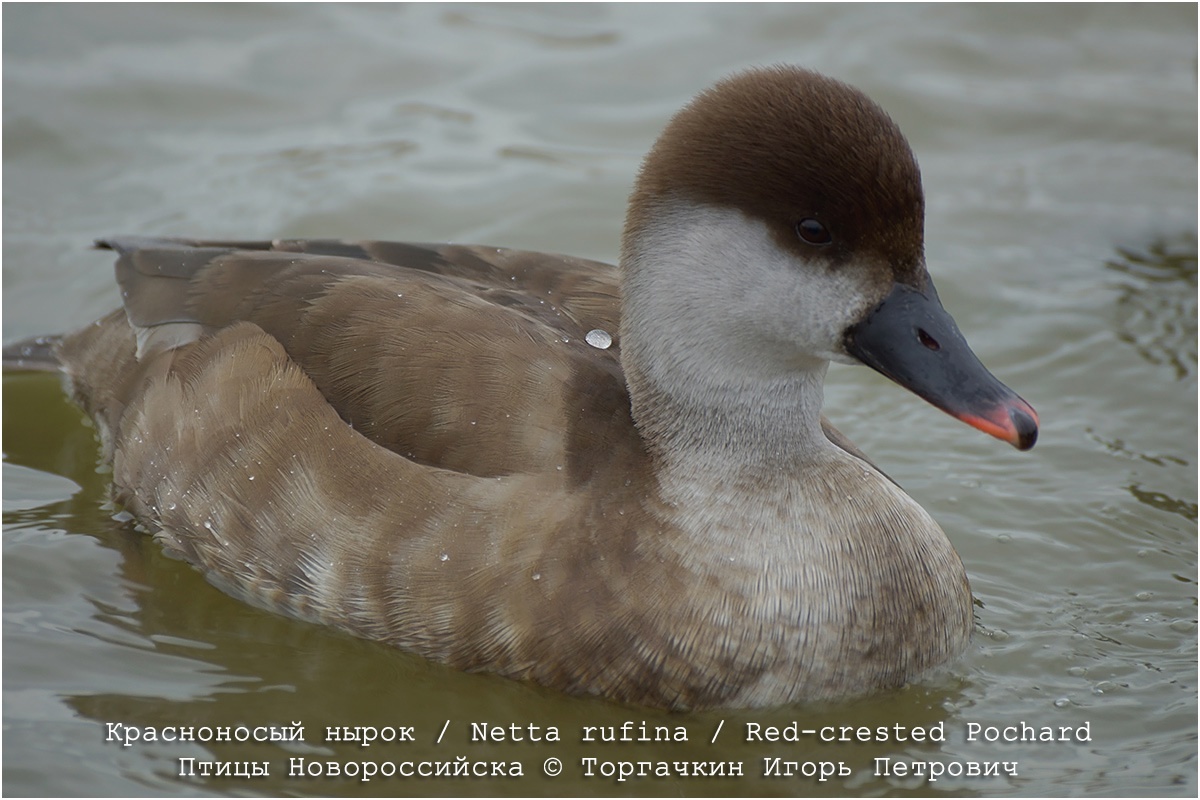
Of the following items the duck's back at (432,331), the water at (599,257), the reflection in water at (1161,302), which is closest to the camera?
the water at (599,257)

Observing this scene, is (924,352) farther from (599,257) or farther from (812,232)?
(599,257)

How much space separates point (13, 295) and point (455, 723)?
3.87 m

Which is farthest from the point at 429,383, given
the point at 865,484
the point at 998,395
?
the point at 998,395

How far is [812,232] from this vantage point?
4102 millimetres

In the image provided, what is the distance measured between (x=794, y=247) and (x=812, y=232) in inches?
2.7

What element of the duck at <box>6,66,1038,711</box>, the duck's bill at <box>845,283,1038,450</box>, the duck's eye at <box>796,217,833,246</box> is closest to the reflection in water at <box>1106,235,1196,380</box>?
the duck at <box>6,66,1038,711</box>

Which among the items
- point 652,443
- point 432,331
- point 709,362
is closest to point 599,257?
point 432,331

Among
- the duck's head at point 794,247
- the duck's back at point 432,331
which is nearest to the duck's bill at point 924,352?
the duck's head at point 794,247

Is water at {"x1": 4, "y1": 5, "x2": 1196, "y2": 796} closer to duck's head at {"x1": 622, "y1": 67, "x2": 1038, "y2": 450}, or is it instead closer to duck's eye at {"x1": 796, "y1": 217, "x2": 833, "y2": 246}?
duck's head at {"x1": 622, "y1": 67, "x2": 1038, "y2": 450}

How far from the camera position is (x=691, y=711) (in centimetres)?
431

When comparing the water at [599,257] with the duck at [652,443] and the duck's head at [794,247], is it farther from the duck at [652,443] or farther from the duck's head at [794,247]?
the duck's head at [794,247]

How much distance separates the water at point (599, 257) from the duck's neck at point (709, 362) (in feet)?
2.57

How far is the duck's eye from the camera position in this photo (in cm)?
409

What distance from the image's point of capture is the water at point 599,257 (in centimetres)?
436
